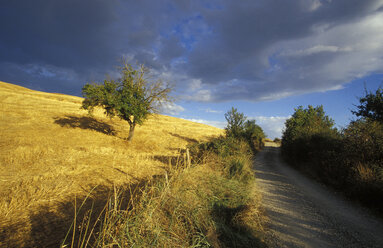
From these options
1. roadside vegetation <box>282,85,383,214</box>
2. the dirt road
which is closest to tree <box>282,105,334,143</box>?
roadside vegetation <box>282,85,383,214</box>

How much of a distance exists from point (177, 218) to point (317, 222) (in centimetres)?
604

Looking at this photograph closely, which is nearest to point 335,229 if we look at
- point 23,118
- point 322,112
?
point 23,118

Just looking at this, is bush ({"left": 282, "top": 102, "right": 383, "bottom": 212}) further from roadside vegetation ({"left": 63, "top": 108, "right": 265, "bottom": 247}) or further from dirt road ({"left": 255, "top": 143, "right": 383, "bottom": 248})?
roadside vegetation ({"left": 63, "top": 108, "right": 265, "bottom": 247})

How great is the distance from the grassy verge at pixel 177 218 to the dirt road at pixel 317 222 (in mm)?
843

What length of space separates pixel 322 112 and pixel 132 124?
1596 inches

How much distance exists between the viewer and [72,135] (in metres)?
20.1

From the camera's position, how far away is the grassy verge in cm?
343

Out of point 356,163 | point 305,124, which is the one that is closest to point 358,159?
point 356,163

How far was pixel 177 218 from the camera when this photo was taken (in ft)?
14.7

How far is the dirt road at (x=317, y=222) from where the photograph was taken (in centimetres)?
537

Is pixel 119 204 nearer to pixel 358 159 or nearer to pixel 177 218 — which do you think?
pixel 177 218

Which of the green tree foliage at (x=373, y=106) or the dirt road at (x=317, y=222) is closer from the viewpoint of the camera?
the dirt road at (x=317, y=222)

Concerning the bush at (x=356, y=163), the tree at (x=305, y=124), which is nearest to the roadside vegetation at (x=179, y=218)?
the bush at (x=356, y=163)

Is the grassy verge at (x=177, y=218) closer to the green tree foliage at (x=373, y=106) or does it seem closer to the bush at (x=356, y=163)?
the bush at (x=356, y=163)
